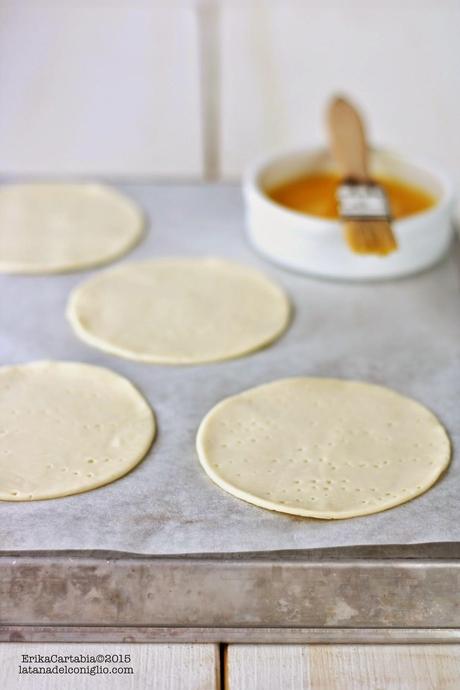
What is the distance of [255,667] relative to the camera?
3.24 feet

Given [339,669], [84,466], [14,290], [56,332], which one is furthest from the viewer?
[14,290]

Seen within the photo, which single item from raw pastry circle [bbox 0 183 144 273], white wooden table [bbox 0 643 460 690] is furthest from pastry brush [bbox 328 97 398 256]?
white wooden table [bbox 0 643 460 690]

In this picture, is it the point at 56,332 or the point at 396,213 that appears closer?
the point at 56,332

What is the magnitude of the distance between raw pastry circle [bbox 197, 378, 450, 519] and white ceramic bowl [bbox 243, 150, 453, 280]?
0.35m

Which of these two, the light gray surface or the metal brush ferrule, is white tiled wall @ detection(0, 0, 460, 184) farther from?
the metal brush ferrule

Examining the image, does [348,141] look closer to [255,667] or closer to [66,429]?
[66,429]

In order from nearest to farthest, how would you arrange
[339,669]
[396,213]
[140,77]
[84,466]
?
[339,669]
[84,466]
[396,213]
[140,77]

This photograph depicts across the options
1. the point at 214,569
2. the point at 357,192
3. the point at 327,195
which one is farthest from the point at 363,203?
the point at 214,569

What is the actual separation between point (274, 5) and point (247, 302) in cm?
126

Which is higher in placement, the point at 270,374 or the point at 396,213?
the point at 396,213

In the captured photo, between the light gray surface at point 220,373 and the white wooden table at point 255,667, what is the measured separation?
123mm

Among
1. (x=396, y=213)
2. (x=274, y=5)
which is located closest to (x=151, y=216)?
(x=396, y=213)

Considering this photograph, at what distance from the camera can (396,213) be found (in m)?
1.63

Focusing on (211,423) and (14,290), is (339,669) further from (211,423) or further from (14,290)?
(14,290)
